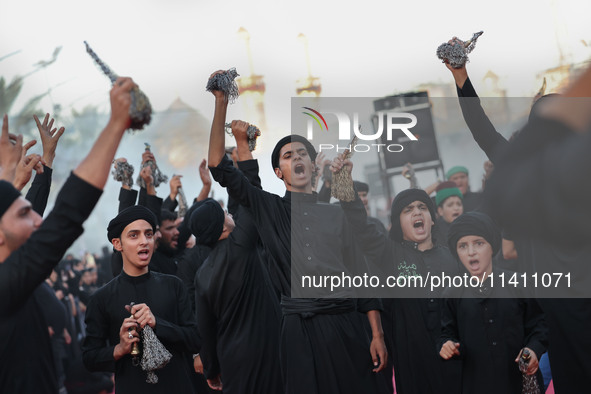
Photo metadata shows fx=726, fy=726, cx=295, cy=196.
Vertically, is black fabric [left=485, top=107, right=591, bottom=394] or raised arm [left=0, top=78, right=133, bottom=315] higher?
raised arm [left=0, top=78, right=133, bottom=315]

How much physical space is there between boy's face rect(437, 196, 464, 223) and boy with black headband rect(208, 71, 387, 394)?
87.5 inches

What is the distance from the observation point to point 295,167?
487 centimetres

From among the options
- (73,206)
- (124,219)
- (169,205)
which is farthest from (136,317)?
(169,205)

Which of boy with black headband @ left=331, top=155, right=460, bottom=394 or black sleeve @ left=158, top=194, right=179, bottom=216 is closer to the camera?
boy with black headband @ left=331, top=155, right=460, bottom=394

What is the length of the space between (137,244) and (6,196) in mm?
2189

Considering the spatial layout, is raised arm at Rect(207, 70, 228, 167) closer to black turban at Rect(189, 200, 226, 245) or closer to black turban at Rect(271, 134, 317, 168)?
black turban at Rect(271, 134, 317, 168)

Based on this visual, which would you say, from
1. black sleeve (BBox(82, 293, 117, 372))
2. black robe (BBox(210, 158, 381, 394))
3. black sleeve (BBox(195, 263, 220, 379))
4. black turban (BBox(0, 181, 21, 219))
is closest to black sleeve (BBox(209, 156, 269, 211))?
black robe (BBox(210, 158, 381, 394))

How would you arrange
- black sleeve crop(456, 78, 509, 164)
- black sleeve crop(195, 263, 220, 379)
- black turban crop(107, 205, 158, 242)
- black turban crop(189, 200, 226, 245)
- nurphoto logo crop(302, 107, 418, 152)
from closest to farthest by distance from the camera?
black sleeve crop(456, 78, 509, 164)
black turban crop(107, 205, 158, 242)
nurphoto logo crop(302, 107, 418, 152)
black sleeve crop(195, 263, 220, 379)
black turban crop(189, 200, 226, 245)

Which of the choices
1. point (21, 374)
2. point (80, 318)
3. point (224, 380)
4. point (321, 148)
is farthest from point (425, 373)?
point (80, 318)

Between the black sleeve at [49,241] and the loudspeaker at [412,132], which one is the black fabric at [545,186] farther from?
the loudspeaker at [412,132]

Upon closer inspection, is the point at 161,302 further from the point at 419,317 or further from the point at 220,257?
the point at 419,317

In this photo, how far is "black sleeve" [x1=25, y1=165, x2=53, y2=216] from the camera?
4.15 meters

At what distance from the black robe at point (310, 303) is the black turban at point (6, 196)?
1803 millimetres

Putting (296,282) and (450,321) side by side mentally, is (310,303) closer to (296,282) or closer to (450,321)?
(296,282)
